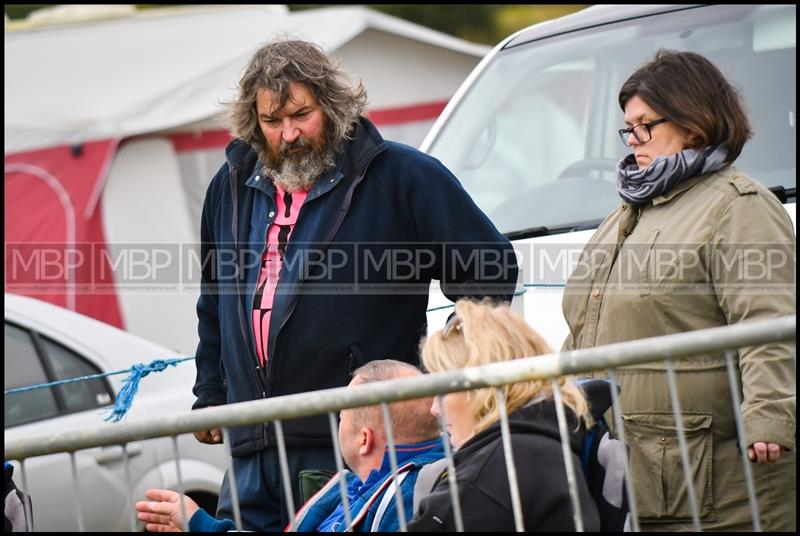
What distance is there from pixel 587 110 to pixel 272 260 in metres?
2.87

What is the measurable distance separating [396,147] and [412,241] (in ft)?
0.95

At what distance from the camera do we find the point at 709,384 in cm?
337

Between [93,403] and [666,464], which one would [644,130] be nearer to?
[666,464]

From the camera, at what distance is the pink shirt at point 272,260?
389 cm

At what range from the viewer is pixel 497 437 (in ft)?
9.74

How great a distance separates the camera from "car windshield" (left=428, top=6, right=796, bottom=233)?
4.85 meters

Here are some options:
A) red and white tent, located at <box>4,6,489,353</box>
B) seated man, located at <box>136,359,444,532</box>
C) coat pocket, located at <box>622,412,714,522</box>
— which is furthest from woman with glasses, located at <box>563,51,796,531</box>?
red and white tent, located at <box>4,6,489,353</box>

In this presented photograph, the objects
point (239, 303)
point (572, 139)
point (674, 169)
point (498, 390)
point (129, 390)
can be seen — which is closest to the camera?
point (498, 390)

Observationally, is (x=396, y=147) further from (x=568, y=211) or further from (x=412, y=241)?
(x=568, y=211)

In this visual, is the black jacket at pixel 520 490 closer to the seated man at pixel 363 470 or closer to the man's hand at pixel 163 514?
the seated man at pixel 363 470

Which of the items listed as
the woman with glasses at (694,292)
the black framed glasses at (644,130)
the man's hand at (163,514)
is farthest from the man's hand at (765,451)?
the man's hand at (163,514)

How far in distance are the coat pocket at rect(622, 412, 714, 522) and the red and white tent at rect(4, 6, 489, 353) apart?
242 inches

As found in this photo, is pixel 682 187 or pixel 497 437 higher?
pixel 682 187

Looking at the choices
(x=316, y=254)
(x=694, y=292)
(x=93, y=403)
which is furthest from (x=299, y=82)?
(x=93, y=403)
